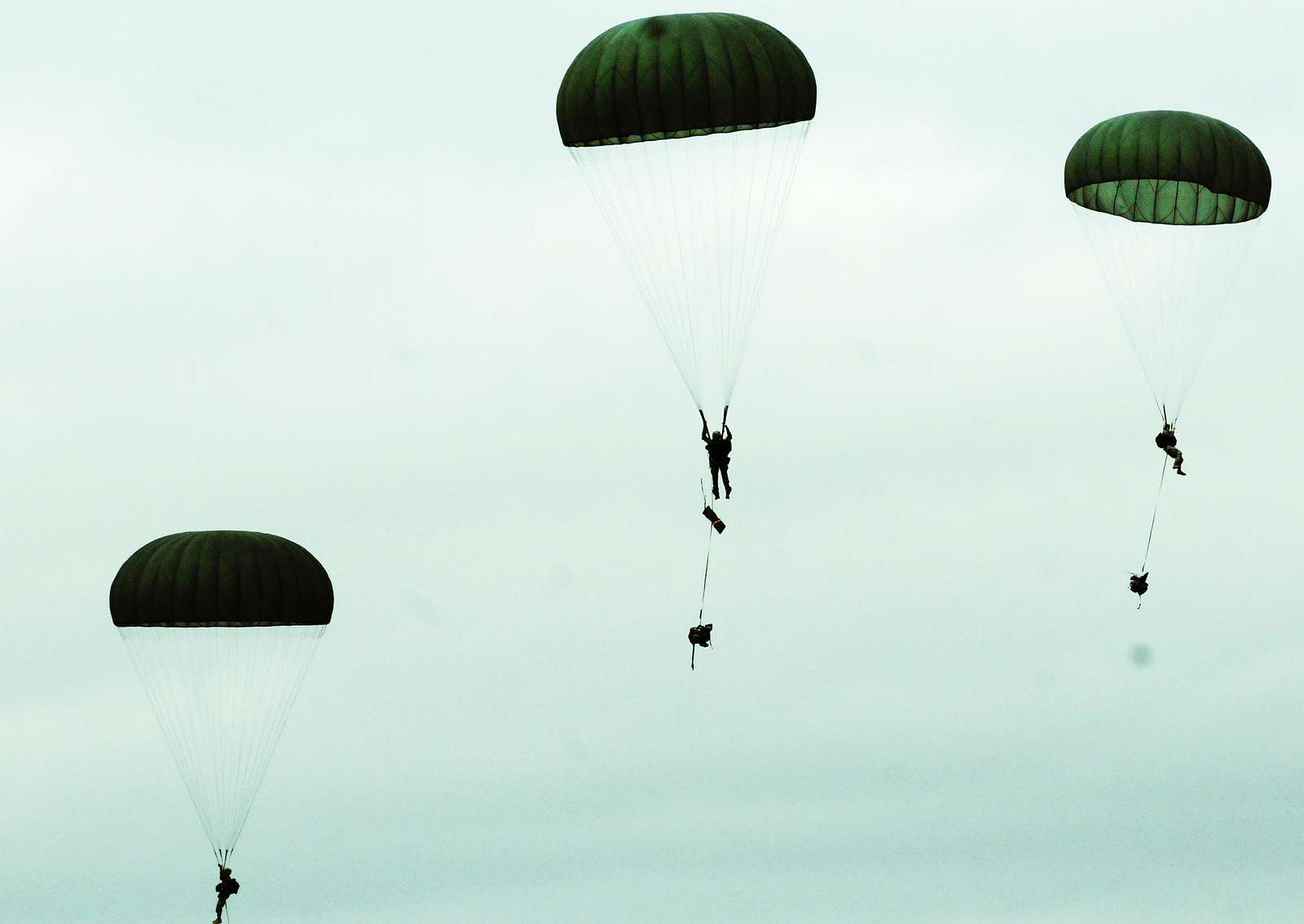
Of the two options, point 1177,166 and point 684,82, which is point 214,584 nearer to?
point 684,82

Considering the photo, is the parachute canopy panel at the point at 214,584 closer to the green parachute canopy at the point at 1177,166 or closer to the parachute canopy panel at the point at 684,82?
the parachute canopy panel at the point at 684,82

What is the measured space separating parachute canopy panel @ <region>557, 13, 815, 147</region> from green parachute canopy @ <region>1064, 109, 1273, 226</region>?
26.3 feet

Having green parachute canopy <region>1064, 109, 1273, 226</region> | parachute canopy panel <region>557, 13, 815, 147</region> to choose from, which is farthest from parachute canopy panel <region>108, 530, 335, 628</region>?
green parachute canopy <region>1064, 109, 1273, 226</region>

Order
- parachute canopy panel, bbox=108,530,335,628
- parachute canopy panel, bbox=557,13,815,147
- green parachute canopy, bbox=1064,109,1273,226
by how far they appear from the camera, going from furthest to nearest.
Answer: green parachute canopy, bbox=1064,109,1273,226, parachute canopy panel, bbox=108,530,335,628, parachute canopy panel, bbox=557,13,815,147

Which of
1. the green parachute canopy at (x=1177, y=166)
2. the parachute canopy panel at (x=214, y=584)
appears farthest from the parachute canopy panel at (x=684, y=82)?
the parachute canopy panel at (x=214, y=584)

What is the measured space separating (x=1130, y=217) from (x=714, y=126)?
1242 cm

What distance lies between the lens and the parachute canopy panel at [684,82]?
1795 inches

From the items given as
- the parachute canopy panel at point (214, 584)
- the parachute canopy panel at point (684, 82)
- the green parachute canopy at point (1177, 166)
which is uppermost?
the green parachute canopy at point (1177, 166)

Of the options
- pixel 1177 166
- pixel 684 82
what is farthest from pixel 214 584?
pixel 1177 166

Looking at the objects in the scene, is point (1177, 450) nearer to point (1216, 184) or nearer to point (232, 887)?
point (1216, 184)

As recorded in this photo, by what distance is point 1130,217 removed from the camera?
5488 cm

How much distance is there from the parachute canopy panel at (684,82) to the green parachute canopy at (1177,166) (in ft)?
26.3

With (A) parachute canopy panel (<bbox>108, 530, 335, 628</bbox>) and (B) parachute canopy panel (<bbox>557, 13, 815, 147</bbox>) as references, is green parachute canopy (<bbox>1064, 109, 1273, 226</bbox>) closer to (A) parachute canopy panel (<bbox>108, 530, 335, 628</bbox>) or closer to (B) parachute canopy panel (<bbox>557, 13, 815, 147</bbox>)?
(B) parachute canopy panel (<bbox>557, 13, 815, 147</bbox>)

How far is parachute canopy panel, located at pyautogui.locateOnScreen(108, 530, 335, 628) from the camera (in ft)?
167
